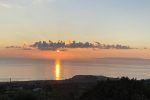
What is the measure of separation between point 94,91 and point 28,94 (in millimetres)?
4716

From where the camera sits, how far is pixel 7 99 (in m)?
23.9

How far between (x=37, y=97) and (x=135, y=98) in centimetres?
710

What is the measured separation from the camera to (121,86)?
21.6m

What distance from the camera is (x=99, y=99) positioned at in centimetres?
2027

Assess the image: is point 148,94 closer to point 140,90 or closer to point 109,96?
point 140,90

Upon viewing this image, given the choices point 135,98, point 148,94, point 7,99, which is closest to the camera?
point 135,98

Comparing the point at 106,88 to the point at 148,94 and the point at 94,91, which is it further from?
the point at 148,94

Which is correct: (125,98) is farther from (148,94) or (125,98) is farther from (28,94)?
(28,94)

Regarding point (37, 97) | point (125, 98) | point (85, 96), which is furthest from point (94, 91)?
point (37, 97)

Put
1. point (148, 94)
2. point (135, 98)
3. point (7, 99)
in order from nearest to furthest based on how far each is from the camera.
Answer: point (135, 98) → point (148, 94) → point (7, 99)

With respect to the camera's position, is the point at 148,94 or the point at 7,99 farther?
the point at 7,99

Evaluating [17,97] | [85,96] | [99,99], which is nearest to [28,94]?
[17,97]

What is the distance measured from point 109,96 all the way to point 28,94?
5843 mm

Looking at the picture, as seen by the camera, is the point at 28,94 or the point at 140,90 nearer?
the point at 140,90
